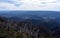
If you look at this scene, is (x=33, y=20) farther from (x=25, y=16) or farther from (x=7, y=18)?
(x=7, y=18)

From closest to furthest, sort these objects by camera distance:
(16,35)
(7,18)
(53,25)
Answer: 1. (16,35)
2. (53,25)
3. (7,18)

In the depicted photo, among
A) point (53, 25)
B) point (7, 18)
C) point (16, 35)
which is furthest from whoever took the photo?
point (7, 18)

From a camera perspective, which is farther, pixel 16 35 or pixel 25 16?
pixel 25 16

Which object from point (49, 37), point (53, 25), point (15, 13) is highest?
point (15, 13)

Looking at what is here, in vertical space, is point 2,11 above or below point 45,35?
above

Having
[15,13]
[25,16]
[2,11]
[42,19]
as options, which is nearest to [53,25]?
[42,19]

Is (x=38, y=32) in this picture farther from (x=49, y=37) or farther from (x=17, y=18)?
(x=17, y=18)

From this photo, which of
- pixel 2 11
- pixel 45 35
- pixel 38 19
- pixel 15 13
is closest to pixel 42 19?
pixel 38 19
